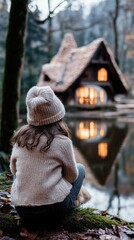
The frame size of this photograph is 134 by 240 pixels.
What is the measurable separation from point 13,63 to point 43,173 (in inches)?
141

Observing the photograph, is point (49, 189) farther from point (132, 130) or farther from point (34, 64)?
point (34, 64)

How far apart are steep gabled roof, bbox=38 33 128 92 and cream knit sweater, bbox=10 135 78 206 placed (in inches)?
704

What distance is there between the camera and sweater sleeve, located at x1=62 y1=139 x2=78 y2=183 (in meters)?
2.76

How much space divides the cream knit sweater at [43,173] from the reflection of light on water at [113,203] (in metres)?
2.03

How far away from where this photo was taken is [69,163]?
9.20 feet

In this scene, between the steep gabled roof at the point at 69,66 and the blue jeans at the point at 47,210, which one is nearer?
the blue jeans at the point at 47,210

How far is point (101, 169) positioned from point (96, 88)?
15.7 meters

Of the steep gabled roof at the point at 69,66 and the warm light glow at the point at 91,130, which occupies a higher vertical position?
the steep gabled roof at the point at 69,66

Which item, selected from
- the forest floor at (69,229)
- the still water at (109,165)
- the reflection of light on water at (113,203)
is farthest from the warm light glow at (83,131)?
the forest floor at (69,229)

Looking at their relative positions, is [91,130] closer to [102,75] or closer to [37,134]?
[102,75]

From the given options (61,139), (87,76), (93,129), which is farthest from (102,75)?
(61,139)

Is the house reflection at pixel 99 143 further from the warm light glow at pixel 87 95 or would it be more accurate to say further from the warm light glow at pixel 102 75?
the warm light glow at pixel 102 75

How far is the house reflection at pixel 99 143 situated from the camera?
734cm

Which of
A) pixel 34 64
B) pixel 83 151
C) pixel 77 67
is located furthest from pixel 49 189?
pixel 34 64
